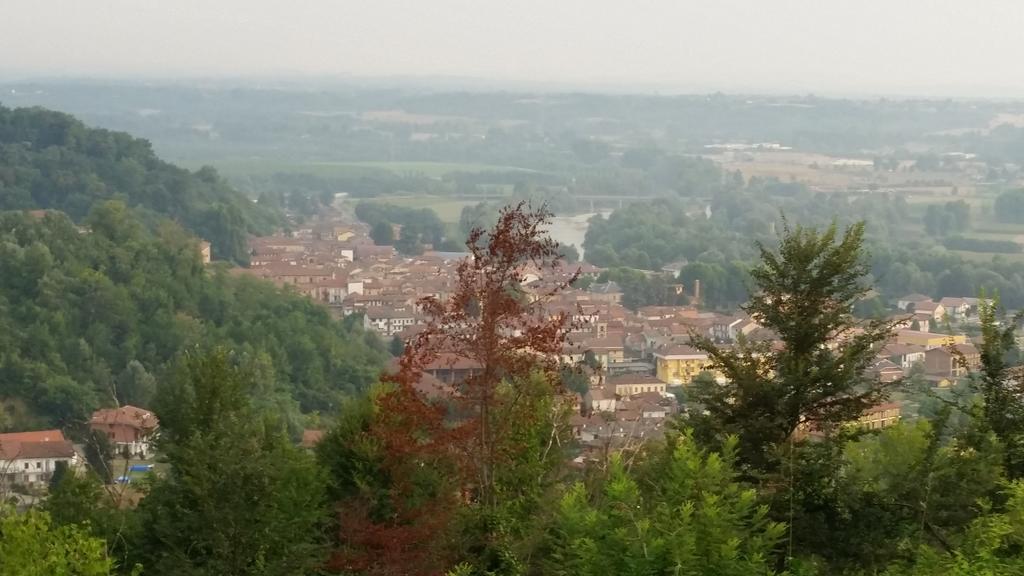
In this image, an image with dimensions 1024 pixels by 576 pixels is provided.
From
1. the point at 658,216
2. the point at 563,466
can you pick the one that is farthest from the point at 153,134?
the point at 563,466

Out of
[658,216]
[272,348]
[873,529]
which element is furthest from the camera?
[658,216]

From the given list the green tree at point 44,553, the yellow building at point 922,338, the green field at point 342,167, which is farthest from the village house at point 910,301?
the green field at point 342,167

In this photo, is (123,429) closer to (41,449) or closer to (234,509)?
(41,449)

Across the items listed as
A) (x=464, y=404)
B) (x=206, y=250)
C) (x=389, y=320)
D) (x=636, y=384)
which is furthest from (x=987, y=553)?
(x=206, y=250)

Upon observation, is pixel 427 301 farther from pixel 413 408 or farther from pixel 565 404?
pixel 565 404


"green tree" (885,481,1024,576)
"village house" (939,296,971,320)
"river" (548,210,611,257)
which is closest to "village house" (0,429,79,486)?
"green tree" (885,481,1024,576)

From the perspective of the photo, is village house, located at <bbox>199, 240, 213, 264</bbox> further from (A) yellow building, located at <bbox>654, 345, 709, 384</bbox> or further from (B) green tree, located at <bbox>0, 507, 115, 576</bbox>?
(B) green tree, located at <bbox>0, 507, 115, 576</bbox>

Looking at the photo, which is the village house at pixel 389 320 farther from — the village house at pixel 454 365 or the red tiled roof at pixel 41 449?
the village house at pixel 454 365

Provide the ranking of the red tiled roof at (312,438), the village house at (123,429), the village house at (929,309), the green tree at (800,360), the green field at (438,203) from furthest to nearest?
the green field at (438,203) < the village house at (929,309) < the village house at (123,429) < the red tiled roof at (312,438) < the green tree at (800,360)
